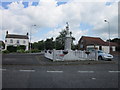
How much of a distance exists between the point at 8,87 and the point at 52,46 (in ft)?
229

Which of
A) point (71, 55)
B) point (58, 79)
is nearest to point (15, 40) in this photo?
point (71, 55)

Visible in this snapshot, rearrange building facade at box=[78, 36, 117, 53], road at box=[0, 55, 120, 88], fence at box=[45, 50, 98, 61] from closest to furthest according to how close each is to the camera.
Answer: road at box=[0, 55, 120, 88]
fence at box=[45, 50, 98, 61]
building facade at box=[78, 36, 117, 53]

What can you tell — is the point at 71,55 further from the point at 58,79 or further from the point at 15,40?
the point at 15,40

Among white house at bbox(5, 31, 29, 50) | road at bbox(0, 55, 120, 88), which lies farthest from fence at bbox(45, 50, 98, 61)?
white house at bbox(5, 31, 29, 50)

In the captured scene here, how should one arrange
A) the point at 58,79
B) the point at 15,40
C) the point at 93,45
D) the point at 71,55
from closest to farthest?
the point at 58,79, the point at 71,55, the point at 93,45, the point at 15,40

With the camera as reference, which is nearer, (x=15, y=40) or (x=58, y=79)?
(x=58, y=79)

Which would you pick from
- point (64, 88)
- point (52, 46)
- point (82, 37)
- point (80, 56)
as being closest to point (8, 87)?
point (64, 88)

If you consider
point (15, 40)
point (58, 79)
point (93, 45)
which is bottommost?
point (58, 79)

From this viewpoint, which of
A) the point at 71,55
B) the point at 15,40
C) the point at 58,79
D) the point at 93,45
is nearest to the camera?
the point at 58,79

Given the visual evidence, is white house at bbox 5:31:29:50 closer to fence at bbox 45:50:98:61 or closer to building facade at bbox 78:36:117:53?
building facade at bbox 78:36:117:53

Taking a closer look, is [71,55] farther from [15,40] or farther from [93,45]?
[15,40]

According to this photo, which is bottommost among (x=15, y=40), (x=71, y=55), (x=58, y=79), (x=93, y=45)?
(x=58, y=79)

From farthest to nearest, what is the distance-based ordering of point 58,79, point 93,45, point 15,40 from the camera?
point 15,40 < point 93,45 < point 58,79

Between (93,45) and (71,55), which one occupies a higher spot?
(93,45)
